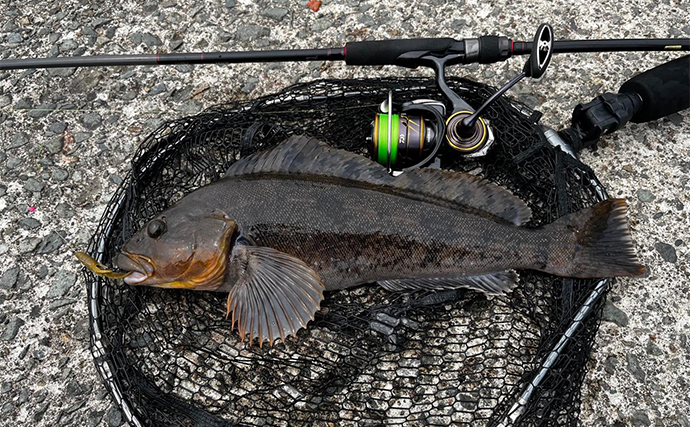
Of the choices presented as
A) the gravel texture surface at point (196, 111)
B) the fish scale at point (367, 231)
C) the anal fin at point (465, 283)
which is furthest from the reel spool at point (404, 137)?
the gravel texture surface at point (196, 111)

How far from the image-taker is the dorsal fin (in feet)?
9.33

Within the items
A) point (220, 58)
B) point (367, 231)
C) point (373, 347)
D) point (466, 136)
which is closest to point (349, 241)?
point (367, 231)

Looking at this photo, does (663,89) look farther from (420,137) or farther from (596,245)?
(420,137)

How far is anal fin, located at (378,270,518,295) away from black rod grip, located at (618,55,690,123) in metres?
1.60

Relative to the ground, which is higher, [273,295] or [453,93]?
[453,93]

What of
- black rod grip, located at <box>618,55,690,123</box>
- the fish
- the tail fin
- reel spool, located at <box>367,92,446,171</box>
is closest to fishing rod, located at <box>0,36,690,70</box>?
black rod grip, located at <box>618,55,690,123</box>

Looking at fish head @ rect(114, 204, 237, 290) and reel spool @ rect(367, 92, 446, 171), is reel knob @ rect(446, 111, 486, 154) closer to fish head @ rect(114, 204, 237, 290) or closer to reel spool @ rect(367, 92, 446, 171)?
reel spool @ rect(367, 92, 446, 171)

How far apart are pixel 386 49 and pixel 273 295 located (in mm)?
1636

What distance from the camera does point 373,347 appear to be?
9.26 ft

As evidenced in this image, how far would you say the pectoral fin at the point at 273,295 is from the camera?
267cm

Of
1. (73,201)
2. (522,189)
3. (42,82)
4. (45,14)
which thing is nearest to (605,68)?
(522,189)

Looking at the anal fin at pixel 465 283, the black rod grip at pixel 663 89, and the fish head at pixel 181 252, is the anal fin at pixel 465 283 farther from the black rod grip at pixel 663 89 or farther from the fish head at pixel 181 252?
the black rod grip at pixel 663 89

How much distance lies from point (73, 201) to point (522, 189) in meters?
3.10

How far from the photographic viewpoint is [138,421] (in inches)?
99.8
